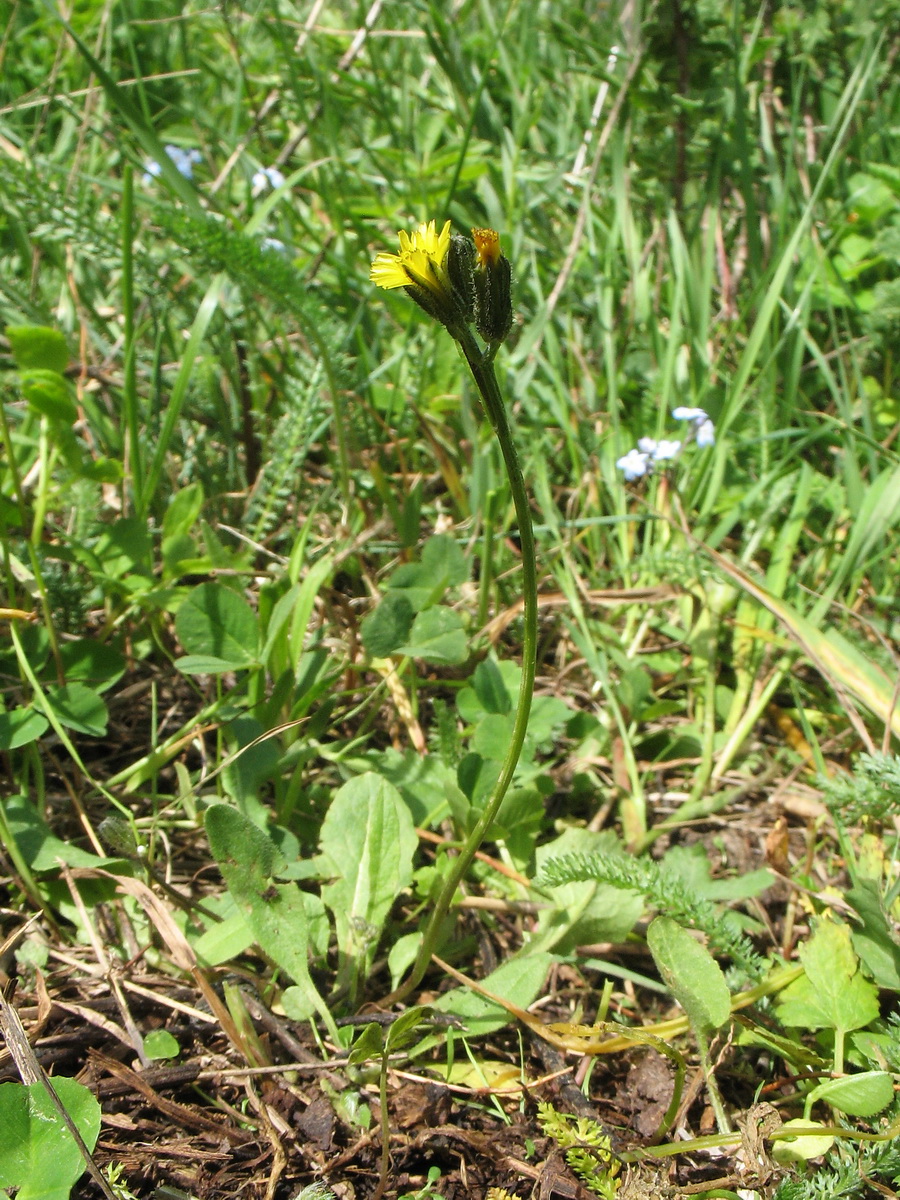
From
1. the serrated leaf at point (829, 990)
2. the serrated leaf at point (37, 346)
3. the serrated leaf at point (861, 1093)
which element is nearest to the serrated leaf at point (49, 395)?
the serrated leaf at point (37, 346)

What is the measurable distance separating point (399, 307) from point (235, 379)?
594mm

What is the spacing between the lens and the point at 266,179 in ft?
10.4

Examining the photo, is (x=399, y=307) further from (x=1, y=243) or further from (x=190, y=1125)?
(x=190, y=1125)

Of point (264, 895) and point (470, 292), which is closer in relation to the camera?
point (470, 292)

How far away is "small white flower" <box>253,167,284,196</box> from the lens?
3.13 m

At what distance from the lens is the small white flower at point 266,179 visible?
3129 mm

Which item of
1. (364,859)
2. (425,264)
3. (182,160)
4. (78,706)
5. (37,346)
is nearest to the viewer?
(425,264)

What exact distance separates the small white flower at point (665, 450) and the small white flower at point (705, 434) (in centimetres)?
7

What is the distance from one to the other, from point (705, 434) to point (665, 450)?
0.15m

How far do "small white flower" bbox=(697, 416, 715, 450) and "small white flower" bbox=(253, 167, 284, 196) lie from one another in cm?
161

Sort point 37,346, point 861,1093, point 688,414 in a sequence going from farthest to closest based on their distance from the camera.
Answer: point 688,414
point 37,346
point 861,1093

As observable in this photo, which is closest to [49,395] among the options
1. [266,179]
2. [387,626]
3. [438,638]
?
[387,626]

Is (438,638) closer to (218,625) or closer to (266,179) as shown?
(218,625)

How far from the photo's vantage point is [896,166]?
3188mm
